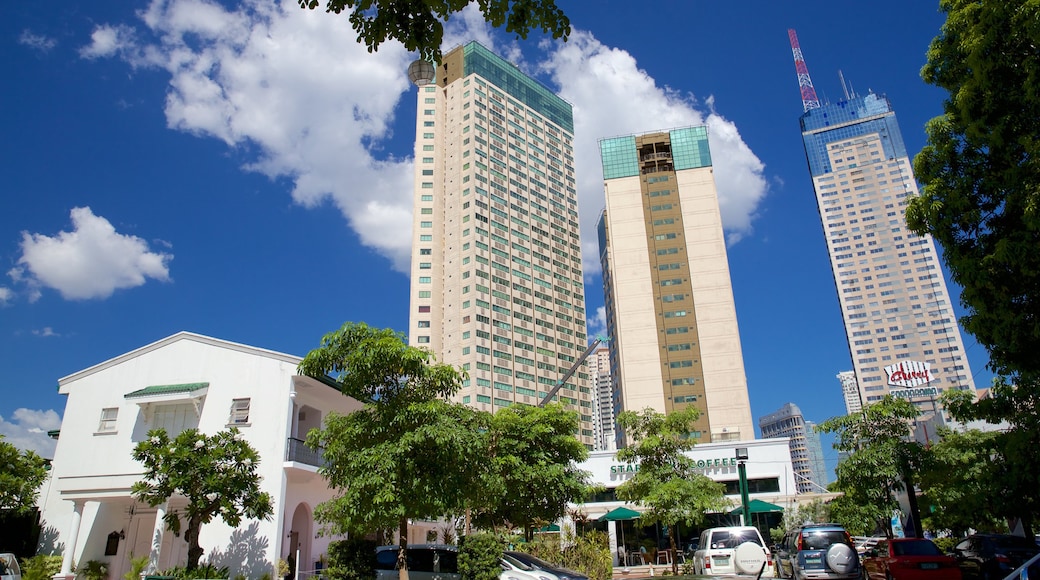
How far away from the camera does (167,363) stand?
2384 cm

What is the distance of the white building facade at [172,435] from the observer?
20953 mm

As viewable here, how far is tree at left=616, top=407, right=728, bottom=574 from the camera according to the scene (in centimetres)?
2416

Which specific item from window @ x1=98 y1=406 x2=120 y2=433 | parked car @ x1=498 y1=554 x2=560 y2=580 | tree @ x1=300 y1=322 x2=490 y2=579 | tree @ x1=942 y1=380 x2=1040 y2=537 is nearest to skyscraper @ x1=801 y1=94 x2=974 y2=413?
tree @ x1=942 y1=380 x2=1040 y2=537

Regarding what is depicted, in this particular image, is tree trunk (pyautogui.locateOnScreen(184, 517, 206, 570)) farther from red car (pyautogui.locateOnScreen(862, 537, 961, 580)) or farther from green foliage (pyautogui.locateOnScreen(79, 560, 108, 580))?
red car (pyautogui.locateOnScreen(862, 537, 961, 580))

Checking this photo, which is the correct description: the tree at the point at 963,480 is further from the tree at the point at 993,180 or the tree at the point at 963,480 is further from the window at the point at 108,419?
the window at the point at 108,419

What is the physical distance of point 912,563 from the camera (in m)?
13.6

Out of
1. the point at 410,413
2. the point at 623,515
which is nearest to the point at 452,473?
the point at 410,413

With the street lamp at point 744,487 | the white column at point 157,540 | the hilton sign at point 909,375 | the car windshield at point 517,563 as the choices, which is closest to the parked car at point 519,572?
the car windshield at point 517,563

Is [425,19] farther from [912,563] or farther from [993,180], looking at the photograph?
[912,563]

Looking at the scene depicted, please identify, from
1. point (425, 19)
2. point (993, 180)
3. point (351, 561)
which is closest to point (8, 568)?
point (351, 561)

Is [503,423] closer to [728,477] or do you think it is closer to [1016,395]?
[1016,395]

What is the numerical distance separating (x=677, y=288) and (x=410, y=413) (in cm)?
6712

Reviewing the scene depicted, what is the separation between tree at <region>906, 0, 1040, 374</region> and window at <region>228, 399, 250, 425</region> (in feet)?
68.8

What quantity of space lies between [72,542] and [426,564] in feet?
45.7
